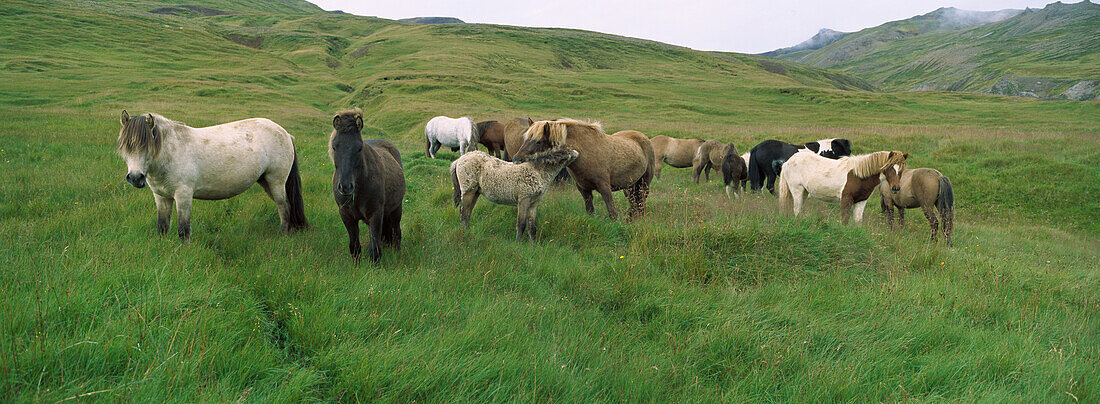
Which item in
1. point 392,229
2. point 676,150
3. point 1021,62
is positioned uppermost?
point 1021,62

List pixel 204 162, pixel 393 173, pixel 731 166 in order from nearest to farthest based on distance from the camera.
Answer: pixel 204 162 → pixel 393 173 → pixel 731 166

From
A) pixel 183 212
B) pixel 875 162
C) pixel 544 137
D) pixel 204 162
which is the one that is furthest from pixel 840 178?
pixel 183 212

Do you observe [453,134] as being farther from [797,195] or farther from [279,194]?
[797,195]

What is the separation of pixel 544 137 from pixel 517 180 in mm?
1031

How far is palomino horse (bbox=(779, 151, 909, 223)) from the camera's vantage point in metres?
8.99

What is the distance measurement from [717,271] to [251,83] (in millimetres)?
50343

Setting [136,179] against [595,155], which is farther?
[595,155]

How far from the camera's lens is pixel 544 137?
7184 mm

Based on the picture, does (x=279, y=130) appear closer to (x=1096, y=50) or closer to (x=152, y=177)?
(x=152, y=177)

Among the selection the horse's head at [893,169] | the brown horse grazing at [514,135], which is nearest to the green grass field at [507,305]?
the horse's head at [893,169]

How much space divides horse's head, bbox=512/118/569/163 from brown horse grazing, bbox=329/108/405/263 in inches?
81.5

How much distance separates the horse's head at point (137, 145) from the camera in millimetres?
4391

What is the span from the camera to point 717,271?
5.22 metres

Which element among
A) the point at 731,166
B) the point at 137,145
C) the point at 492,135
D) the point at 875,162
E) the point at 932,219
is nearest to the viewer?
the point at 137,145
